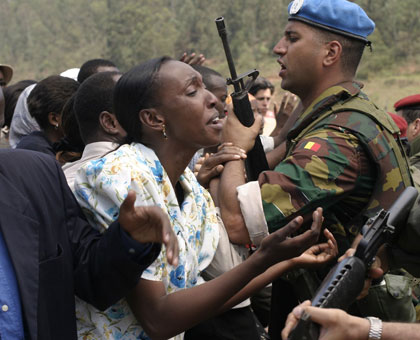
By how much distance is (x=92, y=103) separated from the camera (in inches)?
106

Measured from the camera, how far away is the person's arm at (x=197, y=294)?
1.81 metres

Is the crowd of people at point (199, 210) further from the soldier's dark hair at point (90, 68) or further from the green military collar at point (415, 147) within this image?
the green military collar at point (415, 147)

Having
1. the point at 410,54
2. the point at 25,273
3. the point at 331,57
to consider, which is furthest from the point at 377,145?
the point at 410,54

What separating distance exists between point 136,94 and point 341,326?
110cm

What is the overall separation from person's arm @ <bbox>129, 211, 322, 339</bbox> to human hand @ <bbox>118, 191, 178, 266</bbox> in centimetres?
23

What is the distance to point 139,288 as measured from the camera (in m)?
1.81

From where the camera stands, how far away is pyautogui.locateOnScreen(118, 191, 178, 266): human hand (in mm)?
1476

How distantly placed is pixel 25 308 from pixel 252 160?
163 centimetres

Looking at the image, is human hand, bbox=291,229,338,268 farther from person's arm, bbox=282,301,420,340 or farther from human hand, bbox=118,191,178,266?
human hand, bbox=118,191,178,266

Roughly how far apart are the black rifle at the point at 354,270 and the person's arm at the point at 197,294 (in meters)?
0.16

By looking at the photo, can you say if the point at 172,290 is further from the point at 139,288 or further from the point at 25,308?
the point at 25,308

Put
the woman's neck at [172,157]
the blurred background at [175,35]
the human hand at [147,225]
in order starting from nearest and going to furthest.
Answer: the human hand at [147,225] < the woman's neck at [172,157] < the blurred background at [175,35]

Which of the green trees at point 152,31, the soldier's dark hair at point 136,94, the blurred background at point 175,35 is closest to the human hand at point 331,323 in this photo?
the soldier's dark hair at point 136,94

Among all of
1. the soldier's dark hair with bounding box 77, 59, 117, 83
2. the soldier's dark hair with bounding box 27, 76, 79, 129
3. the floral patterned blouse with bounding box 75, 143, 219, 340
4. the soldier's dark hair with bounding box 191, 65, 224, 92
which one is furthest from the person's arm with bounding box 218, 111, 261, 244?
the soldier's dark hair with bounding box 77, 59, 117, 83
